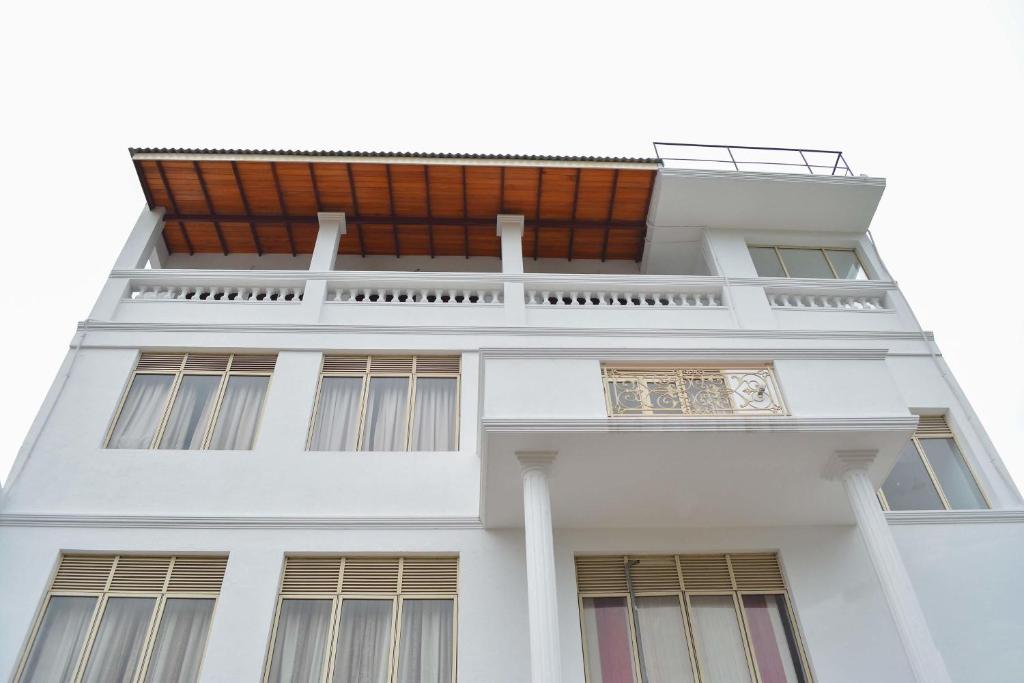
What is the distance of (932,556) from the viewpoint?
28.6 ft

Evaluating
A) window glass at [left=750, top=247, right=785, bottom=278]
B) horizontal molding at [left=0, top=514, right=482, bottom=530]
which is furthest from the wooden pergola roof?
horizontal molding at [left=0, top=514, right=482, bottom=530]

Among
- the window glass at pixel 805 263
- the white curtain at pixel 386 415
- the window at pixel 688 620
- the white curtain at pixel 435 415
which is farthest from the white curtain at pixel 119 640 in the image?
the window glass at pixel 805 263

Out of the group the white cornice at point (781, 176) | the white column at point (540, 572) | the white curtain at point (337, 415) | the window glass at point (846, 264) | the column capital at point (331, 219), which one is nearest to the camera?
the white column at point (540, 572)

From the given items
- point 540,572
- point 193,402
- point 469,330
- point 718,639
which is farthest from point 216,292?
point 718,639

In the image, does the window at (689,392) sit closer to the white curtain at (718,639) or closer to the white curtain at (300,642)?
the white curtain at (718,639)

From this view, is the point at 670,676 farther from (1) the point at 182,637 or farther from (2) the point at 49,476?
(2) the point at 49,476

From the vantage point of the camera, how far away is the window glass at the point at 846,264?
1238 cm

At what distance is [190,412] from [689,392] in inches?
255

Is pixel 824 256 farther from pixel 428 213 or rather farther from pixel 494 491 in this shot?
pixel 494 491

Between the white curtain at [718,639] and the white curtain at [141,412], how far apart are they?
7.08 metres

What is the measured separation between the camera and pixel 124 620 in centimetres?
782

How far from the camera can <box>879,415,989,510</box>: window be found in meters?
9.41

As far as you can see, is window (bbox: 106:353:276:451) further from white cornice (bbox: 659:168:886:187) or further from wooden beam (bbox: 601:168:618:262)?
white cornice (bbox: 659:168:886:187)

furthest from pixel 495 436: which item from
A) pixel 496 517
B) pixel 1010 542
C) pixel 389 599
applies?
pixel 1010 542
